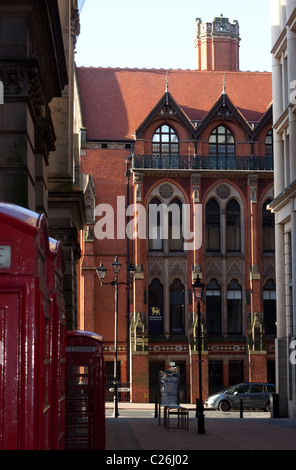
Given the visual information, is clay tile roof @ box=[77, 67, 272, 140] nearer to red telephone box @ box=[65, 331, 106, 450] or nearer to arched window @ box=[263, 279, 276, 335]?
arched window @ box=[263, 279, 276, 335]

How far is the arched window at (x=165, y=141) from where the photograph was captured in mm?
60594

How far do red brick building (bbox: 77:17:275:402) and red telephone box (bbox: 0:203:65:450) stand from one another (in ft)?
167

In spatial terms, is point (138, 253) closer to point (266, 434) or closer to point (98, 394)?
point (266, 434)

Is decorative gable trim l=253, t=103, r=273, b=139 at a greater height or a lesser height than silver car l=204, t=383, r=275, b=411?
greater

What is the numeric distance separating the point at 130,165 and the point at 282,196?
2388 cm

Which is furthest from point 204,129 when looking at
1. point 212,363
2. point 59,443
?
point 59,443

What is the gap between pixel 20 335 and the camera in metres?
5.70

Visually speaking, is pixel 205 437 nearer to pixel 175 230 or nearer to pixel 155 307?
pixel 155 307

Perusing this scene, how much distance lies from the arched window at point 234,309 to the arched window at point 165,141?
403 inches

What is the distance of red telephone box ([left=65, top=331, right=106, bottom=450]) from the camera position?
1399 centimetres

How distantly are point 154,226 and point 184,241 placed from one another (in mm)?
2253

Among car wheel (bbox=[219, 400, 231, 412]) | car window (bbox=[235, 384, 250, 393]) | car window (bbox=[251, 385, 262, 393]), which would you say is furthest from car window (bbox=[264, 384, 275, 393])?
car wheel (bbox=[219, 400, 231, 412])

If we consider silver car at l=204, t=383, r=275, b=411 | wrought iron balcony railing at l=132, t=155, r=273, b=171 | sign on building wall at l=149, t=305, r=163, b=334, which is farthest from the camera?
wrought iron balcony railing at l=132, t=155, r=273, b=171

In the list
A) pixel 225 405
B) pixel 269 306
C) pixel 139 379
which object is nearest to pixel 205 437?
pixel 225 405
